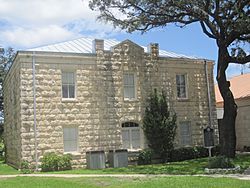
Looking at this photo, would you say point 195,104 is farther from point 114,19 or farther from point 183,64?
point 114,19

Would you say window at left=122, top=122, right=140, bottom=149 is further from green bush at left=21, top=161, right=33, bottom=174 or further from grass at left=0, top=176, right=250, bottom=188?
grass at left=0, top=176, right=250, bottom=188

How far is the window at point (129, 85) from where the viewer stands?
25.9 m

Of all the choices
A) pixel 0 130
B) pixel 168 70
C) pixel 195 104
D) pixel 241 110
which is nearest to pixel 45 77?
pixel 168 70

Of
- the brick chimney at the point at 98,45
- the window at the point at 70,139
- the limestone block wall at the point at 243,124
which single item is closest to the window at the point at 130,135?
the window at the point at 70,139

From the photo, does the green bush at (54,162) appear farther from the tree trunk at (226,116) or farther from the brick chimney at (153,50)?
the tree trunk at (226,116)

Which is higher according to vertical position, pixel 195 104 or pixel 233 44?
pixel 233 44

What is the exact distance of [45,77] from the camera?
2341cm

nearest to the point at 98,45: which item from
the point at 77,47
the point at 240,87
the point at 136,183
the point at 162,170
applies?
the point at 77,47

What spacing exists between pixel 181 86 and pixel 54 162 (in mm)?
10535

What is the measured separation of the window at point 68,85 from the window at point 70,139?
6.58 ft

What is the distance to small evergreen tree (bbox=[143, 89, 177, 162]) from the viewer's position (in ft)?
83.2

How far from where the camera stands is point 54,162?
22.4 m

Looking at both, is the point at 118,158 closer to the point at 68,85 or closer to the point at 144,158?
the point at 144,158

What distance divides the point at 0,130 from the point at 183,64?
28.9 m
